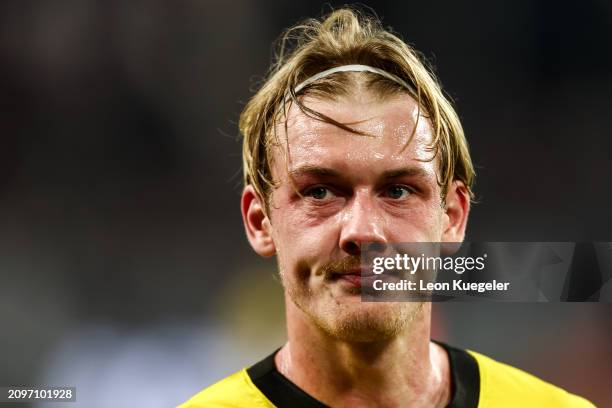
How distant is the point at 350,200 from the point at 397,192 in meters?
0.13

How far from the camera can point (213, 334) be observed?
3289 millimetres

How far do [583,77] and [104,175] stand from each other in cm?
216

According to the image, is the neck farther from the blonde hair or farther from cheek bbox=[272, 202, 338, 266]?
the blonde hair

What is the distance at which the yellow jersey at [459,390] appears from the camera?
2123mm

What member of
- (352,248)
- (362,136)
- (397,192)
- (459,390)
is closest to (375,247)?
(352,248)

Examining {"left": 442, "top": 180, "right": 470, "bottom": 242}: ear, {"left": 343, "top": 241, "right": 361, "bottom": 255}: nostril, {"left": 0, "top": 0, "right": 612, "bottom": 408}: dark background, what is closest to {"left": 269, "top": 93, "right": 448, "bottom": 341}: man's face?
{"left": 343, "top": 241, "right": 361, "bottom": 255}: nostril

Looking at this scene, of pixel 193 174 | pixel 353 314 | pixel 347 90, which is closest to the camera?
pixel 353 314

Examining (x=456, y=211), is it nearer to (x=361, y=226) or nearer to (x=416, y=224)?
(x=416, y=224)

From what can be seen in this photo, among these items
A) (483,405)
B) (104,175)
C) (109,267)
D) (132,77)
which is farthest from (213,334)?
(483,405)

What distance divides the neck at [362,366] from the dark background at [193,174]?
124 cm

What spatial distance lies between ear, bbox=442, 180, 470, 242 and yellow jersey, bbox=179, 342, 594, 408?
0.40m

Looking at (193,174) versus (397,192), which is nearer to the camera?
(397,192)

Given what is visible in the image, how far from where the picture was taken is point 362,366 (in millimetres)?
2031

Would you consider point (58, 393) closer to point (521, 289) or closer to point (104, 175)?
point (104, 175)
